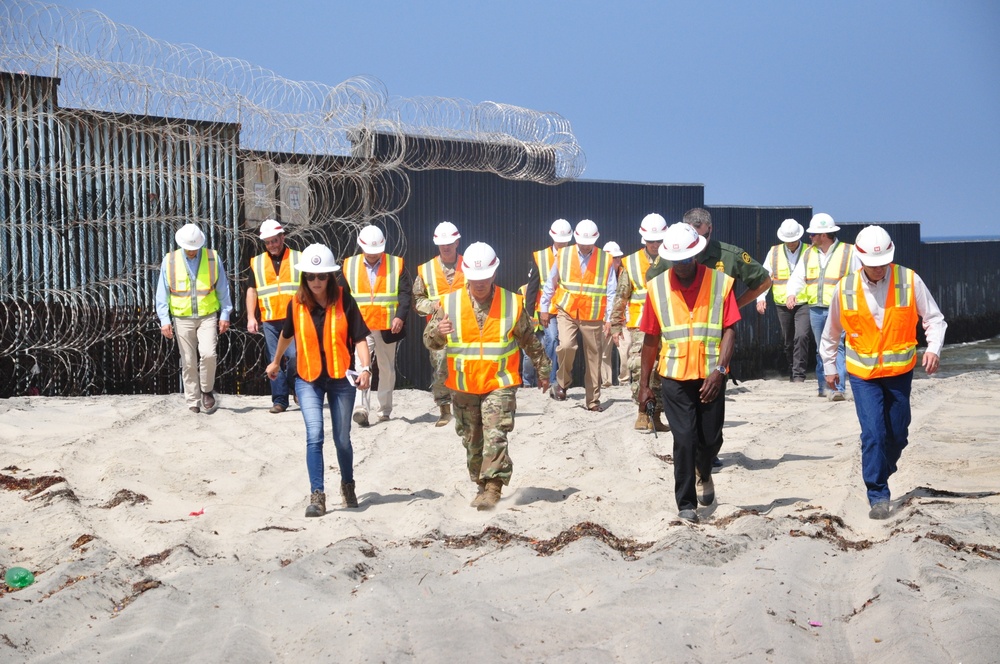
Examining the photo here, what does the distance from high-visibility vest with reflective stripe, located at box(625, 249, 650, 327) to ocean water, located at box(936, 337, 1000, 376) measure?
9328mm

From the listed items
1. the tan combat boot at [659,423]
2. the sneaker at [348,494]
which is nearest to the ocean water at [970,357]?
the tan combat boot at [659,423]

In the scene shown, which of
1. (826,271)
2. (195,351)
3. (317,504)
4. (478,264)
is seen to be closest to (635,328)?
(826,271)

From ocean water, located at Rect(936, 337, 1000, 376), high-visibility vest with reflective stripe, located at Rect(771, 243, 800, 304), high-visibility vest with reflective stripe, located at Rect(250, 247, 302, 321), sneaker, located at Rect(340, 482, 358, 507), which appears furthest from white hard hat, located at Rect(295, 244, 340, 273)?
ocean water, located at Rect(936, 337, 1000, 376)

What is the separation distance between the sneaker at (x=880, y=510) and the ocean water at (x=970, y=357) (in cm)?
1257

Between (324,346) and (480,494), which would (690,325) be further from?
(324,346)

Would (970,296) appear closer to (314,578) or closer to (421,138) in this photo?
(421,138)

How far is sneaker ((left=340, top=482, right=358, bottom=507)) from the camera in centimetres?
805

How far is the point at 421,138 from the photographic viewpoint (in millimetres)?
15297

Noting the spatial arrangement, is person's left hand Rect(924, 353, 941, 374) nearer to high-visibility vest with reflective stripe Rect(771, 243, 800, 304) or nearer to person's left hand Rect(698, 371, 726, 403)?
person's left hand Rect(698, 371, 726, 403)

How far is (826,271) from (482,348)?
6.63 m

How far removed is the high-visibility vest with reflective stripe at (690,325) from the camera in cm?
706

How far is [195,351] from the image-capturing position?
39.2 feet

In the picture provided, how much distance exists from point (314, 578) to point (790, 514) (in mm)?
3130

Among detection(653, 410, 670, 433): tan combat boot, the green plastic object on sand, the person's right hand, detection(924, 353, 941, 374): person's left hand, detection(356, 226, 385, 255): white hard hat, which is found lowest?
the green plastic object on sand
